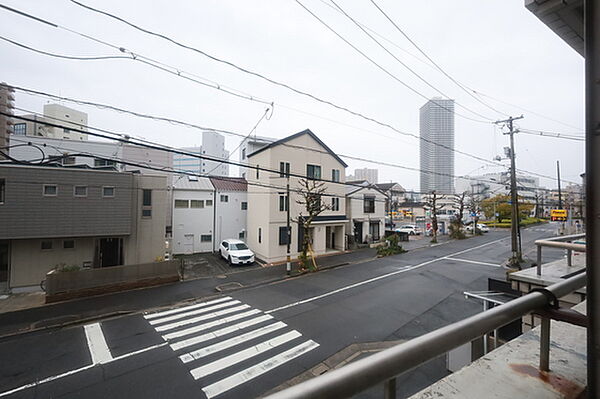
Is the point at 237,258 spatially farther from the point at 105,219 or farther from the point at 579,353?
the point at 579,353

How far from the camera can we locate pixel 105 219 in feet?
42.5

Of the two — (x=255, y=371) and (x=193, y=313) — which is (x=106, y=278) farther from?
(x=255, y=371)

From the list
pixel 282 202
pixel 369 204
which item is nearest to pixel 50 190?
pixel 282 202

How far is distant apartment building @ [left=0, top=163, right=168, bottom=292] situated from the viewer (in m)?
11.4

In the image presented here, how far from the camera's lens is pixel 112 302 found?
10.3 metres

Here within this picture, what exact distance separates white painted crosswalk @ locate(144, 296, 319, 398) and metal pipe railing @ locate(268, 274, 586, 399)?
18.5 ft

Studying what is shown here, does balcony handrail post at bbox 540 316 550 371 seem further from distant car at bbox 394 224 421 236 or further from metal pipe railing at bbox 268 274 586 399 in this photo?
distant car at bbox 394 224 421 236

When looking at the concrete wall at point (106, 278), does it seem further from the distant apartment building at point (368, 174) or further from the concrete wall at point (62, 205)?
the distant apartment building at point (368, 174)

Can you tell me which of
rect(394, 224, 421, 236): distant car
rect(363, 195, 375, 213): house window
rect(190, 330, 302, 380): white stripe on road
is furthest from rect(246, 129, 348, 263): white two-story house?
rect(394, 224, 421, 236): distant car

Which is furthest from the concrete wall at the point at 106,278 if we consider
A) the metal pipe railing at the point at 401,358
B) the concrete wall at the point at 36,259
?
the metal pipe railing at the point at 401,358

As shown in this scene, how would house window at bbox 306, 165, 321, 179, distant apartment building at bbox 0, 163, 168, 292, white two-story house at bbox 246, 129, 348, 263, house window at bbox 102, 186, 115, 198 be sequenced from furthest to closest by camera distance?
house window at bbox 306, 165, 321, 179 < white two-story house at bbox 246, 129, 348, 263 < house window at bbox 102, 186, 115, 198 < distant apartment building at bbox 0, 163, 168, 292

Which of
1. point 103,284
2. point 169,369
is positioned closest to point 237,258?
point 103,284

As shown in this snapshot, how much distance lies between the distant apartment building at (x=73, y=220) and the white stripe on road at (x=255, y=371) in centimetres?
1139

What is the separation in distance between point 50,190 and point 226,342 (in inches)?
491
